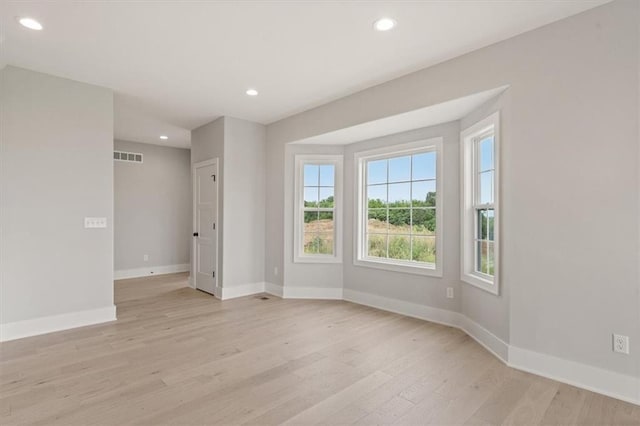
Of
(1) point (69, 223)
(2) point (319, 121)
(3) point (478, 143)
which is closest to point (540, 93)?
(3) point (478, 143)

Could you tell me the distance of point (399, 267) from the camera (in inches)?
169

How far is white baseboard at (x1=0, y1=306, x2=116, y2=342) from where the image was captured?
3.32 m

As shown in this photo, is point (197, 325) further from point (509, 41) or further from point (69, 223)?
point (509, 41)

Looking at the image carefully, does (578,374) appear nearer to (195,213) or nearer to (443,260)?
(443,260)

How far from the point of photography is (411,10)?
95.6 inches

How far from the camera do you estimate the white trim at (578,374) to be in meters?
2.25

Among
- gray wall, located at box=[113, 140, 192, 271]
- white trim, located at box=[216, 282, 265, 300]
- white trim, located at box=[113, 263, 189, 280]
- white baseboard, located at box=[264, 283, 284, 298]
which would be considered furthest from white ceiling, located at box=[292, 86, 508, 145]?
white trim, located at box=[113, 263, 189, 280]

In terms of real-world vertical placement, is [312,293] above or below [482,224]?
below

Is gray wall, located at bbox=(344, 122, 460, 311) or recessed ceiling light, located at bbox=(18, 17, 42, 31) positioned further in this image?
gray wall, located at bbox=(344, 122, 460, 311)

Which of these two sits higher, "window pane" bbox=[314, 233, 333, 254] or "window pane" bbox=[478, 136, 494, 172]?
"window pane" bbox=[478, 136, 494, 172]

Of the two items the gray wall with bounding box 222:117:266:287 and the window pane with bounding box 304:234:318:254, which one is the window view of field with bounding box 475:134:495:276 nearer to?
the window pane with bounding box 304:234:318:254

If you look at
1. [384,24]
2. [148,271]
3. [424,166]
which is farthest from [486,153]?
[148,271]

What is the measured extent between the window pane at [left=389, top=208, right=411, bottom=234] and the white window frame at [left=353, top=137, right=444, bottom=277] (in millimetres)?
408

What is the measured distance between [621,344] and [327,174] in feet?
12.5
